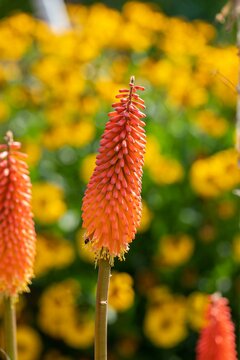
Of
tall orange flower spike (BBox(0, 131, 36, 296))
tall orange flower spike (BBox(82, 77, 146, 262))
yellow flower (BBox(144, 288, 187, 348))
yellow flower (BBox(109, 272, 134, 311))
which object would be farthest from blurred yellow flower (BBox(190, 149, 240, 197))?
tall orange flower spike (BBox(82, 77, 146, 262))

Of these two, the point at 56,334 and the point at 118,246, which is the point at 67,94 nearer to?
the point at 56,334

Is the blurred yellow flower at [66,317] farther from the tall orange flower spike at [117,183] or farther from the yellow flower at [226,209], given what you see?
the tall orange flower spike at [117,183]

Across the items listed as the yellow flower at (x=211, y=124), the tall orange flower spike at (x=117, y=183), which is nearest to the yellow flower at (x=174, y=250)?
the yellow flower at (x=211, y=124)

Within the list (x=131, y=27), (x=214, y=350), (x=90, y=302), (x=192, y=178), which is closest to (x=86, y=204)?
(x=214, y=350)

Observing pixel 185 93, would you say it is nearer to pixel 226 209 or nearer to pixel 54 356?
pixel 226 209

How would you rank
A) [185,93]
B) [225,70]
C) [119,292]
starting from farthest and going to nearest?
1. [225,70]
2. [185,93]
3. [119,292]

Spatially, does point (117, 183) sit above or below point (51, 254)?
above

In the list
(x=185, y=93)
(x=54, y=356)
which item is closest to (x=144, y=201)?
(x=54, y=356)
